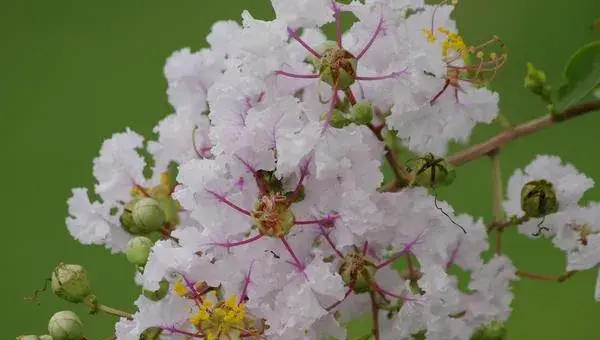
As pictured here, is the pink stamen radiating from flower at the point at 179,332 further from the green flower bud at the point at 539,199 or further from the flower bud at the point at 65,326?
the green flower bud at the point at 539,199

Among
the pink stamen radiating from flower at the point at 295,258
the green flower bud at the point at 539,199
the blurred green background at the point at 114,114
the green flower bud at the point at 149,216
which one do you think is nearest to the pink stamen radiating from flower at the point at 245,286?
the pink stamen radiating from flower at the point at 295,258

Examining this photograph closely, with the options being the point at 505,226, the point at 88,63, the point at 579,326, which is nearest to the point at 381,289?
the point at 505,226

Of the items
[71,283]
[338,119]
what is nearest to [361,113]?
[338,119]

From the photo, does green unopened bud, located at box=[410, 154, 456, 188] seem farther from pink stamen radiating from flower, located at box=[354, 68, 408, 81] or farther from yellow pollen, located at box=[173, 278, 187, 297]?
yellow pollen, located at box=[173, 278, 187, 297]

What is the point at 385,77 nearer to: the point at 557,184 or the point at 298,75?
the point at 298,75

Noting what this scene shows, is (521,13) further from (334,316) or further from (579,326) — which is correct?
(334,316)

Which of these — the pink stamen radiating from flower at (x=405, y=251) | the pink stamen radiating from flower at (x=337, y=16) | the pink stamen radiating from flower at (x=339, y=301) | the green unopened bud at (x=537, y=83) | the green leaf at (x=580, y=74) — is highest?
the green unopened bud at (x=537, y=83)
